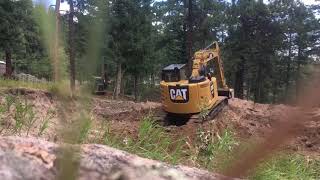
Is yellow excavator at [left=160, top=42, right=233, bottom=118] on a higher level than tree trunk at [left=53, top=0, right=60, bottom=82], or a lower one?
lower

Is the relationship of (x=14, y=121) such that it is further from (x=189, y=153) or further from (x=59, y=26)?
(x=59, y=26)

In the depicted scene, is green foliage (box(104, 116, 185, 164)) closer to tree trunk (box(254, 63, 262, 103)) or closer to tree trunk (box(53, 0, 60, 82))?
tree trunk (box(53, 0, 60, 82))

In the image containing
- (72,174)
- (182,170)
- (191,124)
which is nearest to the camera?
(72,174)

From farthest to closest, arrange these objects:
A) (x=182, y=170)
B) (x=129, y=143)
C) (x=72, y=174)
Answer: (x=129, y=143) < (x=182, y=170) < (x=72, y=174)

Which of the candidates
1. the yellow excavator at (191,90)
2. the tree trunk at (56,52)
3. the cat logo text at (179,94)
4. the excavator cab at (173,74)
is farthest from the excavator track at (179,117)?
the tree trunk at (56,52)

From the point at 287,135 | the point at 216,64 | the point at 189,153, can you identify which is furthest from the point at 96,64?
the point at 216,64

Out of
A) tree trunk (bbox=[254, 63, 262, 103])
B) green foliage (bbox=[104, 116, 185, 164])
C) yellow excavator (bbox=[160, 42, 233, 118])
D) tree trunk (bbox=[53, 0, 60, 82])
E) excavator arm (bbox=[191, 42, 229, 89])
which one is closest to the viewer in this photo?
tree trunk (bbox=[53, 0, 60, 82])

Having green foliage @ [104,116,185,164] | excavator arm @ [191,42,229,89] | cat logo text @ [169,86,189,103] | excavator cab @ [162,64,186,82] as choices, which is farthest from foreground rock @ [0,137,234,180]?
excavator cab @ [162,64,186,82]

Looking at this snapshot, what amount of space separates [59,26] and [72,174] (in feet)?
0.93

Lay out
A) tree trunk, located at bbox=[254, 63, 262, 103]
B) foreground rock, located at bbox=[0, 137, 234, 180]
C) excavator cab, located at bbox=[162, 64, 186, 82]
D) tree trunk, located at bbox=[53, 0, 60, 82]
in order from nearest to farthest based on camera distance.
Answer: tree trunk, located at bbox=[53, 0, 60, 82] < foreground rock, located at bbox=[0, 137, 234, 180] < excavator cab, located at bbox=[162, 64, 186, 82] < tree trunk, located at bbox=[254, 63, 262, 103]

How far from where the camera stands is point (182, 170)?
7.44 feet

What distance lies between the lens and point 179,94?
13.8m

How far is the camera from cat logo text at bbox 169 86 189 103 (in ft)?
44.5

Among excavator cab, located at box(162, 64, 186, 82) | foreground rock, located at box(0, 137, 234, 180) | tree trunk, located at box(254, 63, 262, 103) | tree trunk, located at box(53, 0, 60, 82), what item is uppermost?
tree trunk, located at box(53, 0, 60, 82)
